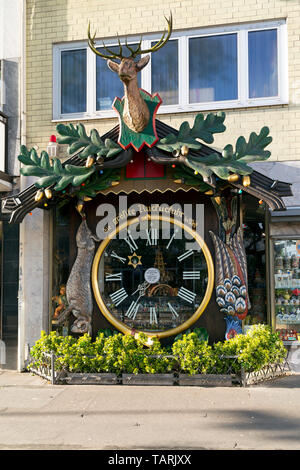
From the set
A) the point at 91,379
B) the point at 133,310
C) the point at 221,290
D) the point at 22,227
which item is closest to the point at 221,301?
the point at 221,290

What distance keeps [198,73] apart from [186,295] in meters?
4.23

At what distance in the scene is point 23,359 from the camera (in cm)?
954

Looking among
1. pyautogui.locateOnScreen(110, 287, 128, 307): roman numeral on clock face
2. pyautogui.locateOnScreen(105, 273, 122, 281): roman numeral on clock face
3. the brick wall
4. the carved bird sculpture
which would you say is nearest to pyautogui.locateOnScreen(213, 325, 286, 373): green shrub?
the carved bird sculpture

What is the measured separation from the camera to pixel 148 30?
9625mm

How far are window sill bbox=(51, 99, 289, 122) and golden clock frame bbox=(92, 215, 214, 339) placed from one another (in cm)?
219

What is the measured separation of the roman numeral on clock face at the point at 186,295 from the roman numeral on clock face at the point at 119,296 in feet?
3.16

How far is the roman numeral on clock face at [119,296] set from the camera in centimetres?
884

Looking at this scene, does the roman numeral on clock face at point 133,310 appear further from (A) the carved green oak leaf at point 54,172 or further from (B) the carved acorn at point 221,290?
(A) the carved green oak leaf at point 54,172

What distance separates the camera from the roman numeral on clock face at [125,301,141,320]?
877 cm

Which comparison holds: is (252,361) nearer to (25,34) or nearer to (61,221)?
(61,221)

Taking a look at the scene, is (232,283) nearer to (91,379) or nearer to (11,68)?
(91,379)

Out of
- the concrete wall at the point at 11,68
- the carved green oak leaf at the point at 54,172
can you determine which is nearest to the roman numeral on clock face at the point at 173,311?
the carved green oak leaf at the point at 54,172

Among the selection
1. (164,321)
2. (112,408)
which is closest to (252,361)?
(164,321)

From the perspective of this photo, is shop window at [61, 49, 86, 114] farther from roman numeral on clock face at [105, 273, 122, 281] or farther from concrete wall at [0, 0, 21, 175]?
roman numeral on clock face at [105, 273, 122, 281]
